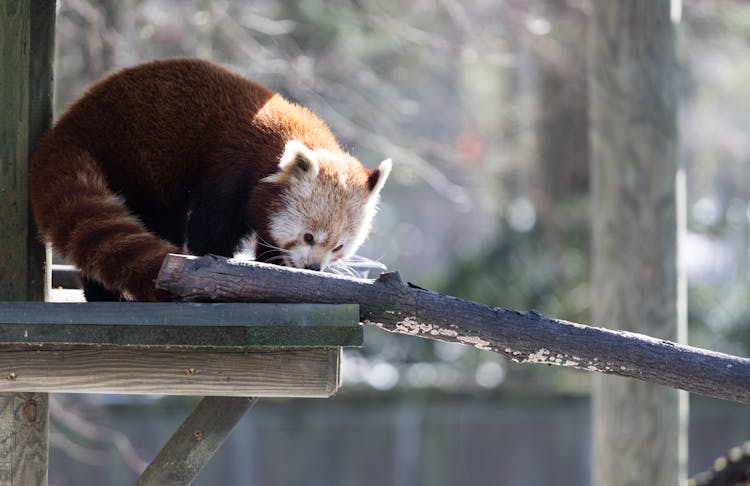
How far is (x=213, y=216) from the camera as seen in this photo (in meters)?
2.95

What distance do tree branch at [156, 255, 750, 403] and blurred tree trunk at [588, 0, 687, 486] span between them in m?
1.20

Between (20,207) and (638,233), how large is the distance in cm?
209

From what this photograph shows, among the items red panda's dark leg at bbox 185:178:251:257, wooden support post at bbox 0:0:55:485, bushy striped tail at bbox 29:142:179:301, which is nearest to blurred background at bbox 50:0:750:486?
red panda's dark leg at bbox 185:178:251:257

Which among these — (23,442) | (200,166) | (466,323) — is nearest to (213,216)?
(200,166)

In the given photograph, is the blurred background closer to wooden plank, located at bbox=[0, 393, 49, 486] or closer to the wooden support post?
the wooden support post

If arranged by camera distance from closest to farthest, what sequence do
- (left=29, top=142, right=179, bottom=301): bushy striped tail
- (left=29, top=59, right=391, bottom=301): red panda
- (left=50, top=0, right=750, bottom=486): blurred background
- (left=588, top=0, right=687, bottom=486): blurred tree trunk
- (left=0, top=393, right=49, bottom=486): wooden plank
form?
(left=29, top=142, right=179, bottom=301): bushy striped tail → (left=0, top=393, right=49, bottom=486): wooden plank → (left=29, top=59, right=391, bottom=301): red panda → (left=588, top=0, right=687, bottom=486): blurred tree trunk → (left=50, top=0, right=750, bottom=486): blurred background

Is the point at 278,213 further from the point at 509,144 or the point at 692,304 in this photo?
the point at 509,144

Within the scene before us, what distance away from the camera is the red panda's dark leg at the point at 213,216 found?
2943mm

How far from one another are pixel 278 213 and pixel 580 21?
4.76 m

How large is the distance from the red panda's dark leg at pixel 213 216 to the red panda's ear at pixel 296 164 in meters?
0.11

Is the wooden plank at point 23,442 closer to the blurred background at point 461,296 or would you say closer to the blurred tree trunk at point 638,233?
the blurred tree trunk at point 638,233

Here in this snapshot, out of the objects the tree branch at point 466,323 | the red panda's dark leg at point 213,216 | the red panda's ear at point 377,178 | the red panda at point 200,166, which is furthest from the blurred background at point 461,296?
the tree branch at point 466,323

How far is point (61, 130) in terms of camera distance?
285 cm

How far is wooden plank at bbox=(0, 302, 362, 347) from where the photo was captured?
215 cm
